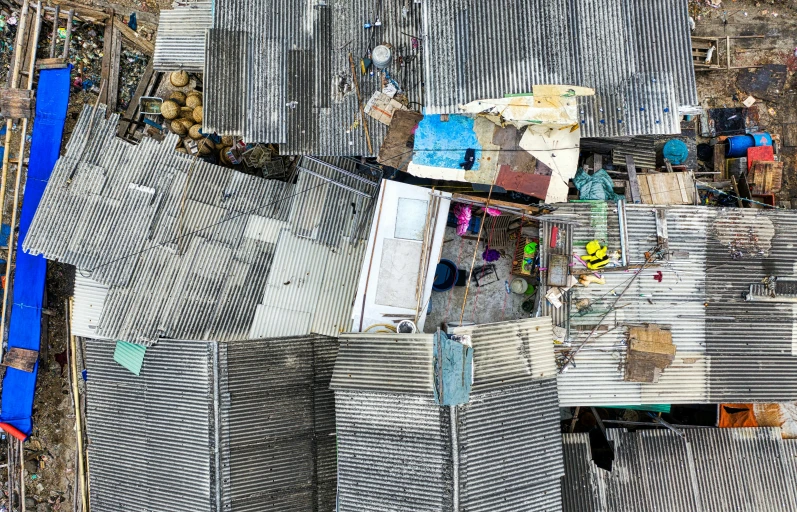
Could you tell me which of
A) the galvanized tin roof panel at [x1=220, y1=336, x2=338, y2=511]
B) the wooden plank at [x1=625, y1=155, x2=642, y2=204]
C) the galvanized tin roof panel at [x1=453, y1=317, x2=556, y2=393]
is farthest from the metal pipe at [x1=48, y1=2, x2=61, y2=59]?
the wooden plank at [x1=625, y1=155, x2=642, y2=204]

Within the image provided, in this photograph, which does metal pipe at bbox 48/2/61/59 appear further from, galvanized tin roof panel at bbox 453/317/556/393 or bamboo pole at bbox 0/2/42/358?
galvanized tin roof panel at bbox 453/317/556/393

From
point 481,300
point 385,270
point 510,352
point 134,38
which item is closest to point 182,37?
point 134,38

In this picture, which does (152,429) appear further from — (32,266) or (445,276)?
(445,276)

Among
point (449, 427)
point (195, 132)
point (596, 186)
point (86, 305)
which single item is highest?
point (195, 132)

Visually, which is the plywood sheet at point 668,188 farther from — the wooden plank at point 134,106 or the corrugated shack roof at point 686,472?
the wooden plank at point 134,106

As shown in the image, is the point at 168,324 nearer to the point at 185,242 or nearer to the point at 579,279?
the point at 185,242

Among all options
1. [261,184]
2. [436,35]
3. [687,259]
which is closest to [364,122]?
[436,35]
